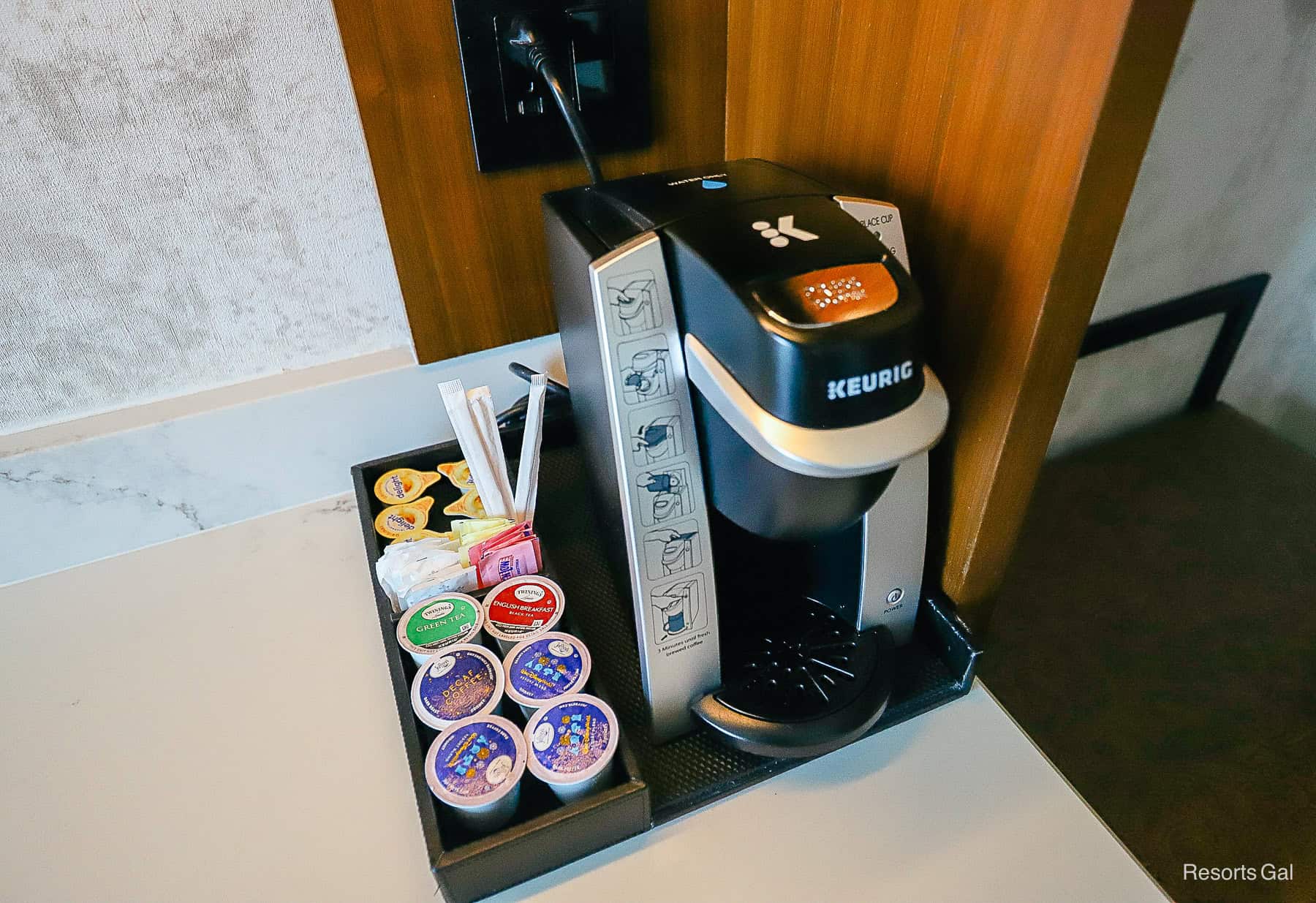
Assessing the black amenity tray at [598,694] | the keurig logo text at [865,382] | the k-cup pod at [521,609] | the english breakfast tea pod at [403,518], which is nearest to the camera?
the keurig logo text at [865,382]

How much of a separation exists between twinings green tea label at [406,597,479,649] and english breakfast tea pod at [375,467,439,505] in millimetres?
161

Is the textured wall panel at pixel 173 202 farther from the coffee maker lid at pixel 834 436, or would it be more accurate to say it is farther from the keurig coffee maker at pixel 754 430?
the coffee maker lid at pixel 834 436

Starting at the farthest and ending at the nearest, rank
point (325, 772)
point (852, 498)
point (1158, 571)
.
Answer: point (1158, 571) → point (325, 772) → point (852, 498)

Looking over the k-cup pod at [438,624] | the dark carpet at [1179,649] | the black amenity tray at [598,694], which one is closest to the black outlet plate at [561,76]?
the black amenity tray at [598,694]

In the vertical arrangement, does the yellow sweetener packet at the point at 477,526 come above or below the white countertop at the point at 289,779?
above

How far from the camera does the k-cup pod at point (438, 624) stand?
567mm

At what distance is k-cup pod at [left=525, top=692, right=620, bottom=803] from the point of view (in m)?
0.49

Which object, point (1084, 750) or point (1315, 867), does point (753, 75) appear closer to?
point (1084, 750)

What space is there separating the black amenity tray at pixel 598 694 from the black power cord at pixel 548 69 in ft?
0.89

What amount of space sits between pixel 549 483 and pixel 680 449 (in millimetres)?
323

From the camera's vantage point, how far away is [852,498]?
44cm

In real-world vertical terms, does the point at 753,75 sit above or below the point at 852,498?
above

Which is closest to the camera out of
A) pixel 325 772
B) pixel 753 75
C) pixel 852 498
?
pixel 852 498

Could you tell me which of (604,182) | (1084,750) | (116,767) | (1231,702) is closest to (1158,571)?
(1231,702)
